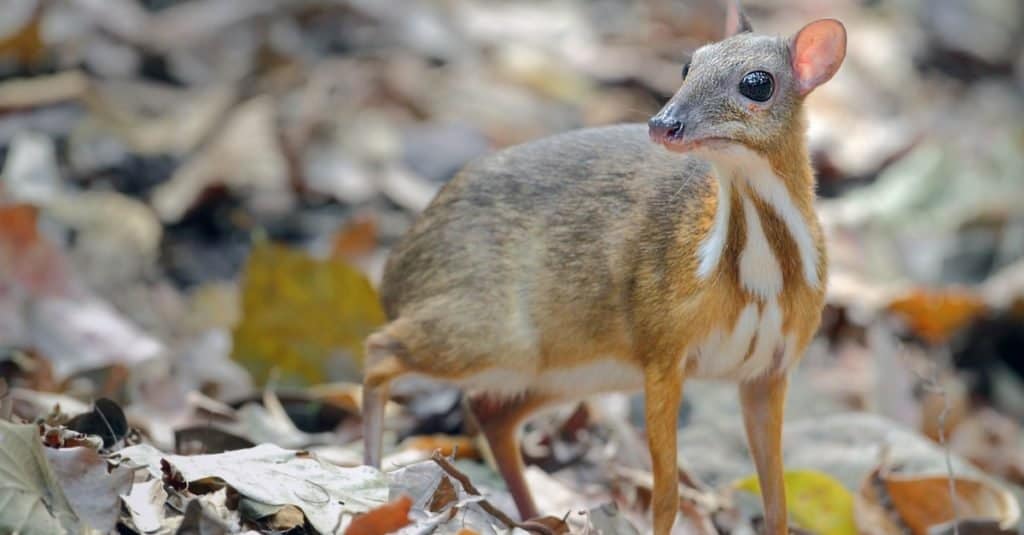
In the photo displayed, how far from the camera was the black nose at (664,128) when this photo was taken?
3934mm

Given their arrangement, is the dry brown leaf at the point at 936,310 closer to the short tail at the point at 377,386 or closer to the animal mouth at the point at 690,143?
the short tail at the point at 377,386

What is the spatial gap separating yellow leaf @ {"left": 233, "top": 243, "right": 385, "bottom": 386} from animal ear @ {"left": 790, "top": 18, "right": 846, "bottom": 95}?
8.07 ft

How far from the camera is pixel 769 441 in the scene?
477 cm

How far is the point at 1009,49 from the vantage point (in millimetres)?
10820

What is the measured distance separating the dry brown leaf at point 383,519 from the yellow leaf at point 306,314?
2473 millimetres

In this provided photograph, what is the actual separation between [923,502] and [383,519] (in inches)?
87.5

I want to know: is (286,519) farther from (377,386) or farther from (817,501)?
(817,501)

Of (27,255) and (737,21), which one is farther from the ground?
(737,21)

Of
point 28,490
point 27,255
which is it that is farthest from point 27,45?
point 28,490

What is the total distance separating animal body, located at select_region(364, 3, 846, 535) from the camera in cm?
421

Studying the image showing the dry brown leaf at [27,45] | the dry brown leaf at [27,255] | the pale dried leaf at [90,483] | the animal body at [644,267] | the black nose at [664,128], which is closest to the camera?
the pale dried leaf at [90,483]

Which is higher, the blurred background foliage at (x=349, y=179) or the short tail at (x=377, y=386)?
the short tail at (x=377, y=386)

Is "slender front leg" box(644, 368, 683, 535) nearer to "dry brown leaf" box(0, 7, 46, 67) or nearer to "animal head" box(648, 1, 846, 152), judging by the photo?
"animal head" box(648, 1, 846, 152)

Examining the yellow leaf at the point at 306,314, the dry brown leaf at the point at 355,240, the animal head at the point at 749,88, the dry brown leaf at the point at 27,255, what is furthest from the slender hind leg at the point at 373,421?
the dry brown leaf at the point at 355,240
